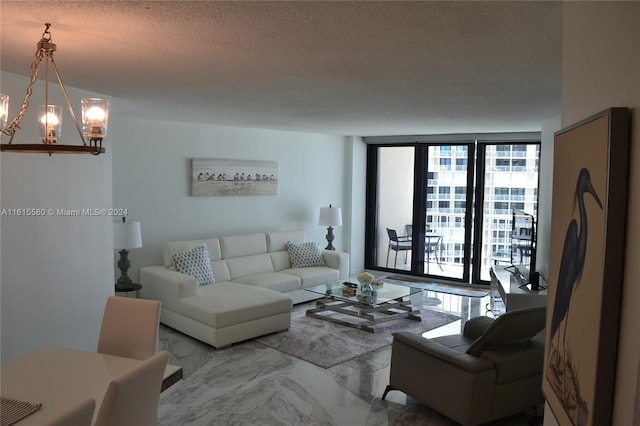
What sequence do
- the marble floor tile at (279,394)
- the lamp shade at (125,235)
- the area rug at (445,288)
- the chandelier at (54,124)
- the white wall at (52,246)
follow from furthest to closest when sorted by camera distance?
1. the area rug at (445,288)
2. the lamp shade at (125,235)
3. the marble floor tile at (279,394)
4. the white wall at (52,246)
5. the chandelier at (54,124)

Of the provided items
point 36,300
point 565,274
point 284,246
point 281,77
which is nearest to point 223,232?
point 284,246

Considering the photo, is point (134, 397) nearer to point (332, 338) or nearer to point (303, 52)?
point (303, 52)

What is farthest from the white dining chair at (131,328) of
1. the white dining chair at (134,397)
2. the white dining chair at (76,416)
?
the white dining chair at (76,416)

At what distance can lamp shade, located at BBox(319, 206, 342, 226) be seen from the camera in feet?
26.8

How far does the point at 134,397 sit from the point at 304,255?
5.35 metres

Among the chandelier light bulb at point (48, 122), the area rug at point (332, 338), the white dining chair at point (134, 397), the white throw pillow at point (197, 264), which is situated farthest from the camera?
the white throw pillow at point (197, 264)

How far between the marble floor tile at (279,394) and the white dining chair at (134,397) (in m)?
1.47

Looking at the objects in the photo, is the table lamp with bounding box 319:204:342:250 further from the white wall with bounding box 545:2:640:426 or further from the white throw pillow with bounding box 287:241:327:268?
the white wall with bounding box 545:2:640:426

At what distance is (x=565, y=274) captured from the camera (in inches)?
67.7

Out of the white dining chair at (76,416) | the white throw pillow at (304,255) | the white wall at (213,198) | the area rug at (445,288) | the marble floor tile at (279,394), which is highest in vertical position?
the white wall at (213,198)

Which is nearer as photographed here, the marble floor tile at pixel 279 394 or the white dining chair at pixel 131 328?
the white dining chair at pixel 131 328

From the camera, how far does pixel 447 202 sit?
27.9 ft

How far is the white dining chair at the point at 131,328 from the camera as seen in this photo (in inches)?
119

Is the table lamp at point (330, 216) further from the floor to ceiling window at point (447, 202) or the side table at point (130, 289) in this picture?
the side table at point (130, 289)
